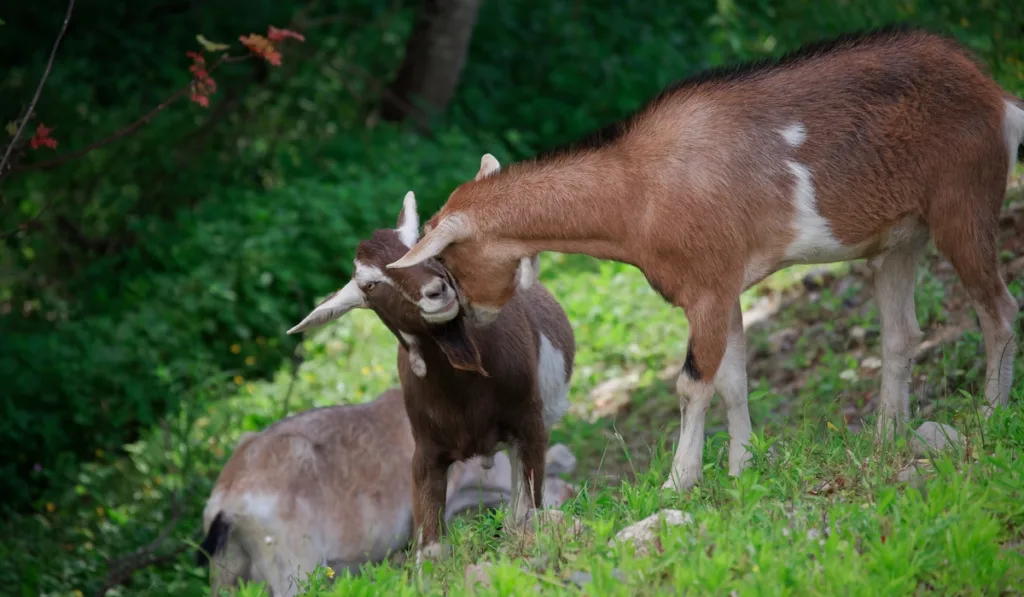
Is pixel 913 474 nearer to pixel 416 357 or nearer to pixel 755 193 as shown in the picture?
pixel 755 193

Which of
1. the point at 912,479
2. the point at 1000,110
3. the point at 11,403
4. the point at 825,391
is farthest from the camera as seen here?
the point at 11,403

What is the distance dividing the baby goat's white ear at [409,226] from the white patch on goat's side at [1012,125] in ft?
8.34

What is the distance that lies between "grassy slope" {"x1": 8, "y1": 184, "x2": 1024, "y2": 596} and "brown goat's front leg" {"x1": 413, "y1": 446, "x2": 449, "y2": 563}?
0.79 ft

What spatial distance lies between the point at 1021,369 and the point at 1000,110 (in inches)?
53.0

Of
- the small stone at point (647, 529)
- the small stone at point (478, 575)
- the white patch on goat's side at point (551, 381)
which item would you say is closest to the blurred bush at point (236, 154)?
the white patch on goat's side at point (551, 381)

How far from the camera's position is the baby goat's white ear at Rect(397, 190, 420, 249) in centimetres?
543

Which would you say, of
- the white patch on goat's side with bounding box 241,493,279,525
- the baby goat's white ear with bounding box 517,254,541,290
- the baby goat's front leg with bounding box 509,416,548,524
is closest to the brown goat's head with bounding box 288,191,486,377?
the baby goat's white ear with bounding box 517,254,541,290

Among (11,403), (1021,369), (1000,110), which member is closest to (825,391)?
(1021,369)

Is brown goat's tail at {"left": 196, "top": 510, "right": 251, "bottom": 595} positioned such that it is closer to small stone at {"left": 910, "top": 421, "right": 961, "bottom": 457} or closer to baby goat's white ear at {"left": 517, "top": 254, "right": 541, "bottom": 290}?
baby goat's white ear at {"left": 517, "top": 254, "right": 541, "bottom": 290}

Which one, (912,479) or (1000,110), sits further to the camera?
(1000,110)

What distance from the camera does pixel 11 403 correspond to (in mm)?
9156

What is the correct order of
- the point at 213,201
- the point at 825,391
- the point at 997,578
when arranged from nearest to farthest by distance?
the point at 997,578 < the point at 825,391 < the point at 213,201

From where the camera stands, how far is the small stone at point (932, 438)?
16.2 feet

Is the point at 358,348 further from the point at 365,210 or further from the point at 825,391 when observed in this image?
the point at 825,391
